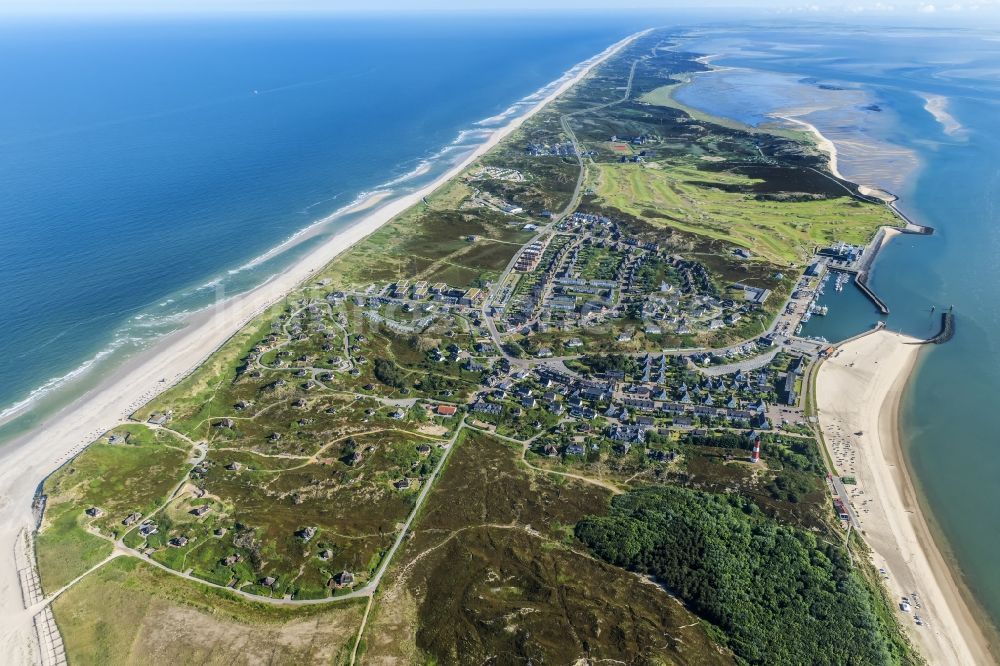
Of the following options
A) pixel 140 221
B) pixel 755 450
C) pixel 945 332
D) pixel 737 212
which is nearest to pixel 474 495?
pixel 755 450

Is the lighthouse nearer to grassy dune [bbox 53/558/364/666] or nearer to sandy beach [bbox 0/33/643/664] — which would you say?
grassy dune [bbox 53/558/364/666]

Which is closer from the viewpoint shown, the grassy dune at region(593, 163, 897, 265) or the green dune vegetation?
the green dune vegetation

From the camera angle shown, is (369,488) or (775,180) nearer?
(369,488)

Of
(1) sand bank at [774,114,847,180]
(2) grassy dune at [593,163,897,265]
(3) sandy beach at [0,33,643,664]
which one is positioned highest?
(1) sand bank at [774,114,847,180]

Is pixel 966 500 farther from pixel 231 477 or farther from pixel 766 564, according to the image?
pixel 231 477

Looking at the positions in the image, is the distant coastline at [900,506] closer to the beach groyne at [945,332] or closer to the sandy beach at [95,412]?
the beach groyne at [945,332]

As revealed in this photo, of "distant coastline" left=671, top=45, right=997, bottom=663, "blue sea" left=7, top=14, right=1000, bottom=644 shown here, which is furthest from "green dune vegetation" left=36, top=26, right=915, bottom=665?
"blue sea" left=7, top=14, right=1000, bottom=644

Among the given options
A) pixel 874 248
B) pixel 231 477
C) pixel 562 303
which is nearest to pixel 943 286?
pixel 874 248
